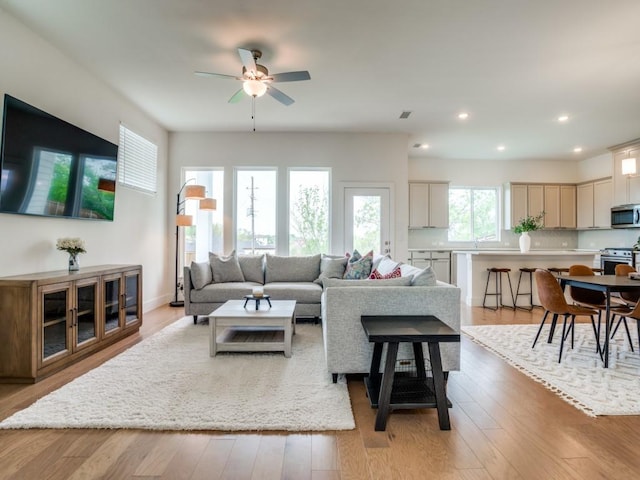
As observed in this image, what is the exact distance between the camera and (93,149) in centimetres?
376

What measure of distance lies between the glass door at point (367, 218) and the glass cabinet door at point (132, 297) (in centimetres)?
345

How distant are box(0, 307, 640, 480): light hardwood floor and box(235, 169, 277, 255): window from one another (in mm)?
4071

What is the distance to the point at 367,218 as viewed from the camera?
6.18 m

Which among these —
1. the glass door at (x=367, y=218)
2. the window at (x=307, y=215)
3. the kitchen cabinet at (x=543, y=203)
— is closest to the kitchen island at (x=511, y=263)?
the glass door at (x=367, y=218)

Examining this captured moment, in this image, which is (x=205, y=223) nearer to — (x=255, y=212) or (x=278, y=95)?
(x=255, y=212)

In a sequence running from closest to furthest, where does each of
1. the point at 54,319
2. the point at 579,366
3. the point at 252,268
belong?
the point at 54,319, the point at 579,366, the point at 252,268

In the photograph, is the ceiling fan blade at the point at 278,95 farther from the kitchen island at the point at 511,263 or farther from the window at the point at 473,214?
the window at the point at 473,214

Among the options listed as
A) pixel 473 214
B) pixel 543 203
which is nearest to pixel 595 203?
pixel 543 203

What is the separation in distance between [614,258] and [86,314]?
8.68 metres

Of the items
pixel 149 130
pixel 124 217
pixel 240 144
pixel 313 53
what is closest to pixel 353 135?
pixel 240 144

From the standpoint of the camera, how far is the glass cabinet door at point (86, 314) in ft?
10.0

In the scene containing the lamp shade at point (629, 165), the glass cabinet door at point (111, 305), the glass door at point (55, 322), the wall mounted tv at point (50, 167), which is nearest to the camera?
the glass door at point (55, 322)

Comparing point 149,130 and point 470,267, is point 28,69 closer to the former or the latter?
point 149,130

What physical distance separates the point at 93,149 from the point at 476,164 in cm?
761
